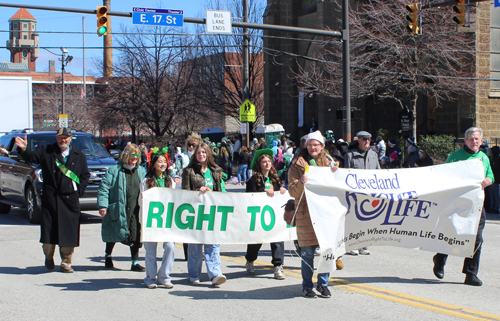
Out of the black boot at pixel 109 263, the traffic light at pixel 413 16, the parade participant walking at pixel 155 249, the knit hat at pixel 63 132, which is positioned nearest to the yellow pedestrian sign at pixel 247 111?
the traffic light at pixel 413 16

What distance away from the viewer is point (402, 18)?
2375 centimetres

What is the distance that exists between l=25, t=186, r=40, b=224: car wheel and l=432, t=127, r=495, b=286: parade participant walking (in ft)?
A: 29.5

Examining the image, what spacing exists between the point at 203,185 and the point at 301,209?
1.45 metres

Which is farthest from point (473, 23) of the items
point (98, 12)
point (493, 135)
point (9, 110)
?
point (9, 110)

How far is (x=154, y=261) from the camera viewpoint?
6758 mm

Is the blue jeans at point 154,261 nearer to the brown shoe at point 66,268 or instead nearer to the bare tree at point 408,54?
the brown shoe at point 66,268

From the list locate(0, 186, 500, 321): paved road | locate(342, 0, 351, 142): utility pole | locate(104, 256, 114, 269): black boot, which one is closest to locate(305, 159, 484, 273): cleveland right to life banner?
locate(0, 186, 500, 321): paved road

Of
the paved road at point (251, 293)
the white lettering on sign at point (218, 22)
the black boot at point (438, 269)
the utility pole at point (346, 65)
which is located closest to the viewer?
the paved road at point (251, 293)

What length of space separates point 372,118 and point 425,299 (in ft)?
101

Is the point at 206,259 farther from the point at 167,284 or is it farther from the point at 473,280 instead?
the point at 473,280

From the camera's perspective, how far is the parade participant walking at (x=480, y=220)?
→ 22.5 ft

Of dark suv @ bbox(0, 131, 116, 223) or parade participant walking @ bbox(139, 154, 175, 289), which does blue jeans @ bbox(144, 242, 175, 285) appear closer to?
parade participant walking @ bbox(139, 154, 175, 289)

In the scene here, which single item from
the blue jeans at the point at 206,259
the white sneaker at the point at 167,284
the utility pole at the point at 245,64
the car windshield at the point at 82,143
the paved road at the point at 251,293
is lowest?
the paved road at the point at 251,293

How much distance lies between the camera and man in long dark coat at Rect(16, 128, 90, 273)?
7.65 meters
